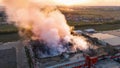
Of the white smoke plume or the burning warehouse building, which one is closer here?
the burning warehouse building

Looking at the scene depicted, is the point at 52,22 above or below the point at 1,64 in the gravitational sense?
above

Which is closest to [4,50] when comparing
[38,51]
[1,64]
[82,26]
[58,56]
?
[1,64]

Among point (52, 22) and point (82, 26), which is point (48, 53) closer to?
point (52, 22)

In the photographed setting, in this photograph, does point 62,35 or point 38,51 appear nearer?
point 38,51

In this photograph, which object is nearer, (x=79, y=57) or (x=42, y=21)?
(x=79, y=57)

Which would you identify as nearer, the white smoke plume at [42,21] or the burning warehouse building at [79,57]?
the burning warehouse building at [79,57]

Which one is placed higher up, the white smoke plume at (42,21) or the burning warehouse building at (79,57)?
the white smoke plume at (42,21)

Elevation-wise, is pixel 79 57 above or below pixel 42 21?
below

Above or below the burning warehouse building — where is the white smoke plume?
above
